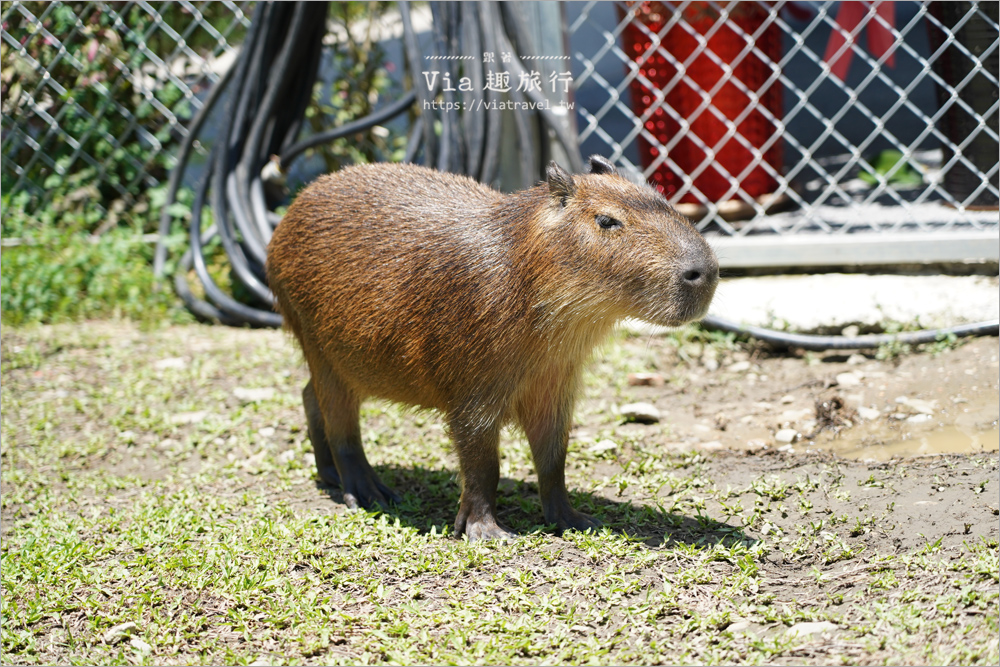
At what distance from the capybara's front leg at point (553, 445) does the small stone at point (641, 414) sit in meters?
0.98

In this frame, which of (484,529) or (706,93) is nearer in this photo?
(484,529)

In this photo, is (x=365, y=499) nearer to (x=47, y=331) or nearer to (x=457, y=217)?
(x=457, y=217)

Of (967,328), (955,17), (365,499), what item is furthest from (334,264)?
(955,17)

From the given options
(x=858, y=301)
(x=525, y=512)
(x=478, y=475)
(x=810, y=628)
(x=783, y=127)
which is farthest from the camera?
(x=783, y=127)

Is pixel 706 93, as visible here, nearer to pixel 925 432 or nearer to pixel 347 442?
pixel 925 432

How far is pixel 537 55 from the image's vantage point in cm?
499

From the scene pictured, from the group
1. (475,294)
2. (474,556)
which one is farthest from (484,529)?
(475,294)

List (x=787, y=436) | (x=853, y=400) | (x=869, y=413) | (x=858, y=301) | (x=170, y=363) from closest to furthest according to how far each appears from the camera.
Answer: (x=787, y=436) < (x=869, y=413) < (x=853, y=400) < (x=858, y=301) < (x=170, y=363)

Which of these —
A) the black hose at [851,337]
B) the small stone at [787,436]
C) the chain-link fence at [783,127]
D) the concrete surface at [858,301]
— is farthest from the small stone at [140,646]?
the chain-link fence at [783,127]

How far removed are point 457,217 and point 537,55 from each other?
7.28 feet

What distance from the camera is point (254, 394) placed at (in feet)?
14.9

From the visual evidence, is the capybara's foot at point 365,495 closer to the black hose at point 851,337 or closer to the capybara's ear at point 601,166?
the capybara's ear at point 601,166

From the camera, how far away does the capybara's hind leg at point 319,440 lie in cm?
361

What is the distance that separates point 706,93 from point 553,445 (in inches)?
114
